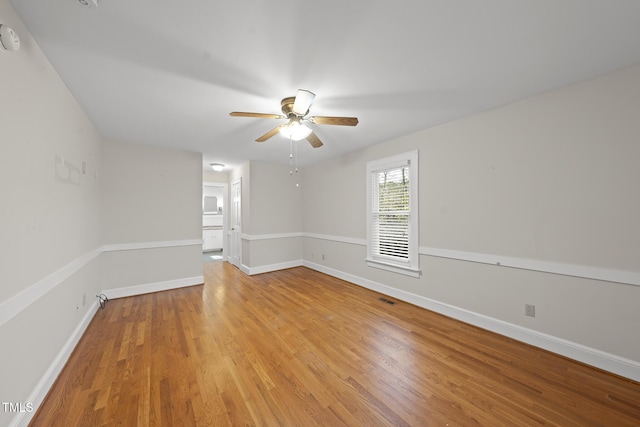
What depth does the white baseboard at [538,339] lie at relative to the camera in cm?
192

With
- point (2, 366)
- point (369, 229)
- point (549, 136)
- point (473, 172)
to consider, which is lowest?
point (2, 366)

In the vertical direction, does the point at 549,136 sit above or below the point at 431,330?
above

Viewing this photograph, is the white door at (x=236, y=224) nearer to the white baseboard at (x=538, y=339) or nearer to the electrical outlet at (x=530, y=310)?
the white baseboard at (x=538, y=339)

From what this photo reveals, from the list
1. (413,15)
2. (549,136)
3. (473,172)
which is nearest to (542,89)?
(549,136)

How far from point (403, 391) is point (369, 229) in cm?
261

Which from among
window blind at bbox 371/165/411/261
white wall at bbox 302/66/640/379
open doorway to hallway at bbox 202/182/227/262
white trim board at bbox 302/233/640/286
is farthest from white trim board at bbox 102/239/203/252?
white trim board at bbox 302/233/640/286

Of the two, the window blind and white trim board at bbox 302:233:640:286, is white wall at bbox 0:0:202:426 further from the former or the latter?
white trim board at bbox 302:233:640:286

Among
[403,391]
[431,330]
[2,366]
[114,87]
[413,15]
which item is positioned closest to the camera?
[2,366]

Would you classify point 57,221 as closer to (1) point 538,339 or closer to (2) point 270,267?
(2) point 270,267

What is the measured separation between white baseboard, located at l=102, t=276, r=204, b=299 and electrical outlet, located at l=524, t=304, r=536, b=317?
4.94m

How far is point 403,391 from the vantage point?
1775mm

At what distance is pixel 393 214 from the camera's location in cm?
378

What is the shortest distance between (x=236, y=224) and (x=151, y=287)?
7.48 feet

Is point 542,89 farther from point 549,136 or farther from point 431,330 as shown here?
point 431,330
